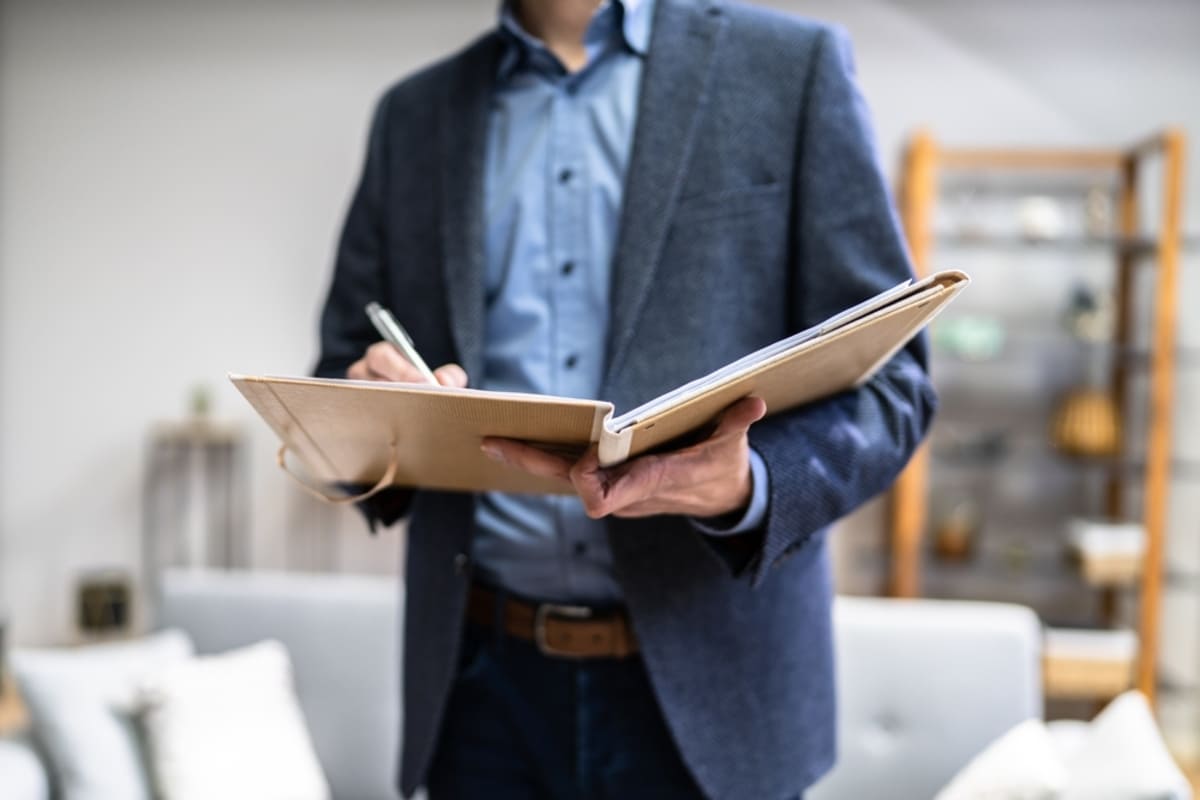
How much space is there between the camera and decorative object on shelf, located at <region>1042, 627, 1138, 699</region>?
3.41m

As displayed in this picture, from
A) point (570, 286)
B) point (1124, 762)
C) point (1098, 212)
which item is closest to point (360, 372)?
point (570, 286)

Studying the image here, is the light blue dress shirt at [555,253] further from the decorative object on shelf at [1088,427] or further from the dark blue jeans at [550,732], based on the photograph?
the decorative object on shelf at [1088,427]

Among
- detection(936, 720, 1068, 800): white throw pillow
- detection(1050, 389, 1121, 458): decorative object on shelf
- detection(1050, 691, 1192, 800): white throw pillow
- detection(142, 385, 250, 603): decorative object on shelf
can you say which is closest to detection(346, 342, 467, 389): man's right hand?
detection(1050, 691, 1192, 800): white throw pillow

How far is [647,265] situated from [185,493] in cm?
360

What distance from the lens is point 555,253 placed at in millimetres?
1094

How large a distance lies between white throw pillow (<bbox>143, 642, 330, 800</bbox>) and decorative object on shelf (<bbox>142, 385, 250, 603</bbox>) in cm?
184

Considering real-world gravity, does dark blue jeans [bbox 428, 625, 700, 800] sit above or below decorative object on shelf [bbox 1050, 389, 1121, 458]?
below

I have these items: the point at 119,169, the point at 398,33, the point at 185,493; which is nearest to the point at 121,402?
the point at 185,493

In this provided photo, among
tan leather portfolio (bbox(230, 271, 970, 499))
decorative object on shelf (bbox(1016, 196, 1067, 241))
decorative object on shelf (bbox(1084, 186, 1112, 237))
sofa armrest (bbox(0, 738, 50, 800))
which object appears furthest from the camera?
decorative object on shelf (bbox(1084, 186, 1112, 237))

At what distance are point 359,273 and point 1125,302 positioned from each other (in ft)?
11.1

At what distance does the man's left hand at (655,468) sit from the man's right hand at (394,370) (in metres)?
0.12

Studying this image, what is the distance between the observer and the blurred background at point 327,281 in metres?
3.89

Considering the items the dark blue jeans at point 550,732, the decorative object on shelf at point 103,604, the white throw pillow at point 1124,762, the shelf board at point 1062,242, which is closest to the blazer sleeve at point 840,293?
the dark blue jeans at point 550,732

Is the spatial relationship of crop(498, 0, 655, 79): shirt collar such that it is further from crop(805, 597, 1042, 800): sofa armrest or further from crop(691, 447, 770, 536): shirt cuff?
crop(805, 597, 1042, 800): sofa armrest
